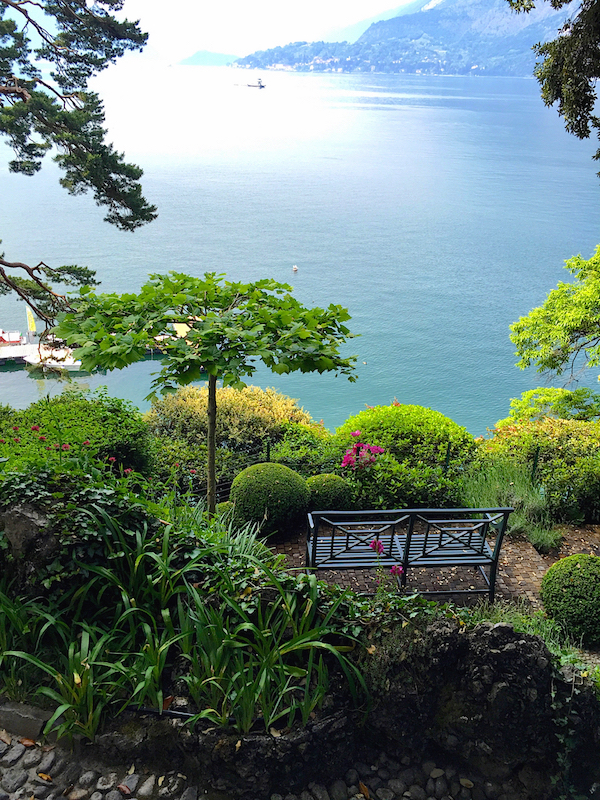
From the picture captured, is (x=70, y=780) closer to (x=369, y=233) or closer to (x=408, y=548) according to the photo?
(x=408, y=548)

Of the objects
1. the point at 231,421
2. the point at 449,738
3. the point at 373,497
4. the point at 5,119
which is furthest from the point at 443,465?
the point at 5,119

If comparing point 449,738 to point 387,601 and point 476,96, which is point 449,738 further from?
point 476,96

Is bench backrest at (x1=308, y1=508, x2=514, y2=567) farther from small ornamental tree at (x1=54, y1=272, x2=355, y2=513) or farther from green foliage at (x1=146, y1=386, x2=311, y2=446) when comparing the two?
green foliage at (x1=146, y1=386, x2=311, y2=446)

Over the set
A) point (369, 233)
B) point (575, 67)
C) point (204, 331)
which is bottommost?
point (204, 331)

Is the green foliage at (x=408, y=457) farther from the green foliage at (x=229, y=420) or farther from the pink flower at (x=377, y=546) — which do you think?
the green foliage at (x=229, y=420)

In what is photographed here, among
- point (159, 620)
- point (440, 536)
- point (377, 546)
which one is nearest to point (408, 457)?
point (440, 536)

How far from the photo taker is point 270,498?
21.6 feet

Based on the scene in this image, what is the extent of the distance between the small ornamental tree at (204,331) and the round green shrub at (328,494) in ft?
7.48

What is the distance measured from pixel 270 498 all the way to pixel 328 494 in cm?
73

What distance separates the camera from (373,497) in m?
7.23

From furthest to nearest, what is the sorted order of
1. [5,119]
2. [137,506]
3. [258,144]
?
1. [258,144]
2. [5,119]
3. [137,506]

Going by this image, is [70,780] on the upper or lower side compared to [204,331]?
lower

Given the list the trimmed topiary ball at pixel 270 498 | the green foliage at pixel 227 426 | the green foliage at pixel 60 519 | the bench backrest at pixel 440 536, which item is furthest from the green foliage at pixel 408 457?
the green foliage at pixel 60 519

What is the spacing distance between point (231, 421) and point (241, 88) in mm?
196410
